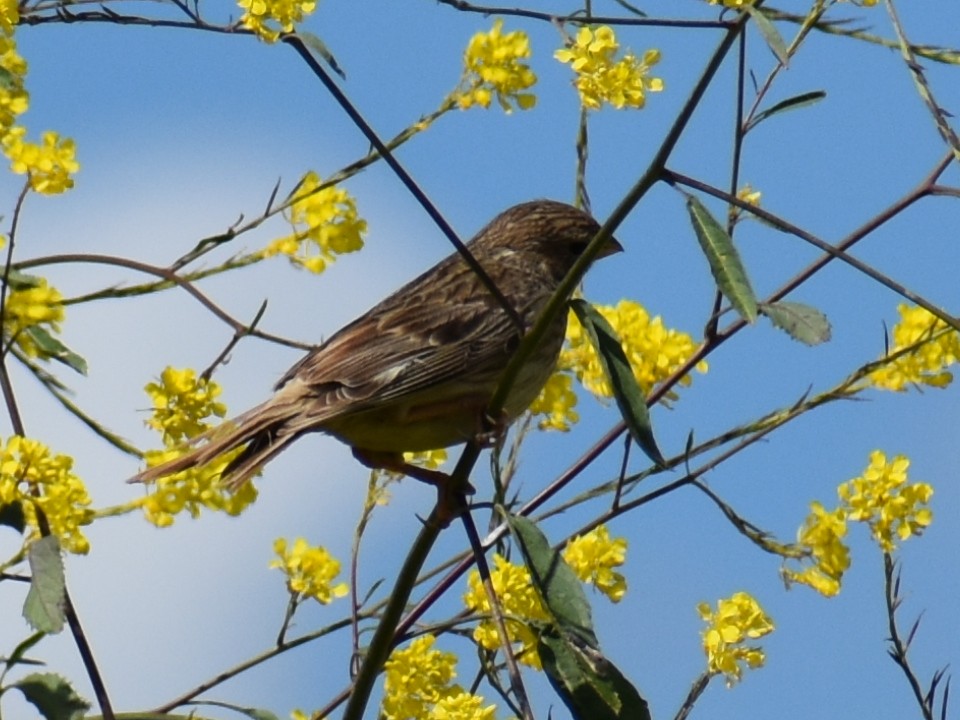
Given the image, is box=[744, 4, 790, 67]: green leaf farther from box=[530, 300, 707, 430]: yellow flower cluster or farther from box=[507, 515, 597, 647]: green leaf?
box=[530, 300, 707, 430]: yellow flower cluster

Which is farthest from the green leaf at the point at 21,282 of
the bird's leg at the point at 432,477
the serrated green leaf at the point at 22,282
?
the bird's leg at the point at 432,477

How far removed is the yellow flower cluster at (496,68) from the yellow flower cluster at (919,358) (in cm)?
108

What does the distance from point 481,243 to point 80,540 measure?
380cm

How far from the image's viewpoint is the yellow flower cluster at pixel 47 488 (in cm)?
298

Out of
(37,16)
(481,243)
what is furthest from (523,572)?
(481,243)

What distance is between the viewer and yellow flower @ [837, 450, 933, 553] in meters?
3.85

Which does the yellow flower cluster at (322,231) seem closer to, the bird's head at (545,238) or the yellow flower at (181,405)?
the yellow flower at (181,405)

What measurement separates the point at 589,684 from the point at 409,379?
199 centimetres

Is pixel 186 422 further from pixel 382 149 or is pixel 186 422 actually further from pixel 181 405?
pixel 382 149

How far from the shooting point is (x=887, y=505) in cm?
385

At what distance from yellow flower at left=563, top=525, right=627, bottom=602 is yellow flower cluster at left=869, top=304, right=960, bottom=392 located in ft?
2.62

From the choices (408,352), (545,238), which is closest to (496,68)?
(408,352)

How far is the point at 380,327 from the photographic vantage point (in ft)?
17.2

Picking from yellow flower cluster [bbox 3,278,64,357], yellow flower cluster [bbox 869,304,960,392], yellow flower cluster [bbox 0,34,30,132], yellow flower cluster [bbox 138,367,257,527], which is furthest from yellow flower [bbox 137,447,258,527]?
yellow flower cluster [bbox 869,304,960,392]
